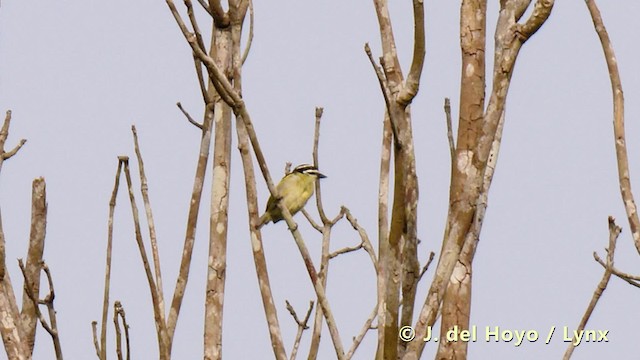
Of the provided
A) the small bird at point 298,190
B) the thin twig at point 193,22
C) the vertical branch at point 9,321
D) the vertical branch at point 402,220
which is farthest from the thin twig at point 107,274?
the small bird at point 298,190

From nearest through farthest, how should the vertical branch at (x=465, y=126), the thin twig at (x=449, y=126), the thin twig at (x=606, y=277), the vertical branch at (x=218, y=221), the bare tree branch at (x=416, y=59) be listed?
the bare tree branch at (x=416, y=59)
the vertical branch at (x=465, y=126)
the thin twig at (x=449, y=126)
the thin twig at (x=606, y=277)
the vertical branch at (x=218, y=221)

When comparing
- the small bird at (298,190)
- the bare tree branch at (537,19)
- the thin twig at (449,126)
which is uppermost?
the small bird at (298,190)

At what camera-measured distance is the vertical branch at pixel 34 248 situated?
4.09 m

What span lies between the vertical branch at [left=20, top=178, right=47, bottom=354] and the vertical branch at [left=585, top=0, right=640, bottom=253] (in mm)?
2347

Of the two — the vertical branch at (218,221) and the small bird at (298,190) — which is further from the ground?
the small bird at (298,190)

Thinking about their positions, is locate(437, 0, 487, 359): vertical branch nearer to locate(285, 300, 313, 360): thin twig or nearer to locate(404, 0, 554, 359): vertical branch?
locate(404, 0, 554, 359): vertical branch

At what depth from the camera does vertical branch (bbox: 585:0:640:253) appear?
12.1 feet

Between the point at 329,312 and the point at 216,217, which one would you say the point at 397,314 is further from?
the point at 216,217

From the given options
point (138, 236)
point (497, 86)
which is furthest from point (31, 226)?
point (497, 86)

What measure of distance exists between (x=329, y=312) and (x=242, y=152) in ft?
2.65

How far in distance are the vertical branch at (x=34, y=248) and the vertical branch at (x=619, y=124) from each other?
2.35 meters

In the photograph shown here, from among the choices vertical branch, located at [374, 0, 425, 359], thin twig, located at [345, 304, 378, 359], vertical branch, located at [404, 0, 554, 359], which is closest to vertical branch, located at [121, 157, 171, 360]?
thin twig, located at [345, 304, 378, 359]

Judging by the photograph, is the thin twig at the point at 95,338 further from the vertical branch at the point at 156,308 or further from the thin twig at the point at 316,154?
the thin twig at the point at 316,154

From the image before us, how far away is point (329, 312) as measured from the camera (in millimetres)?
3172
